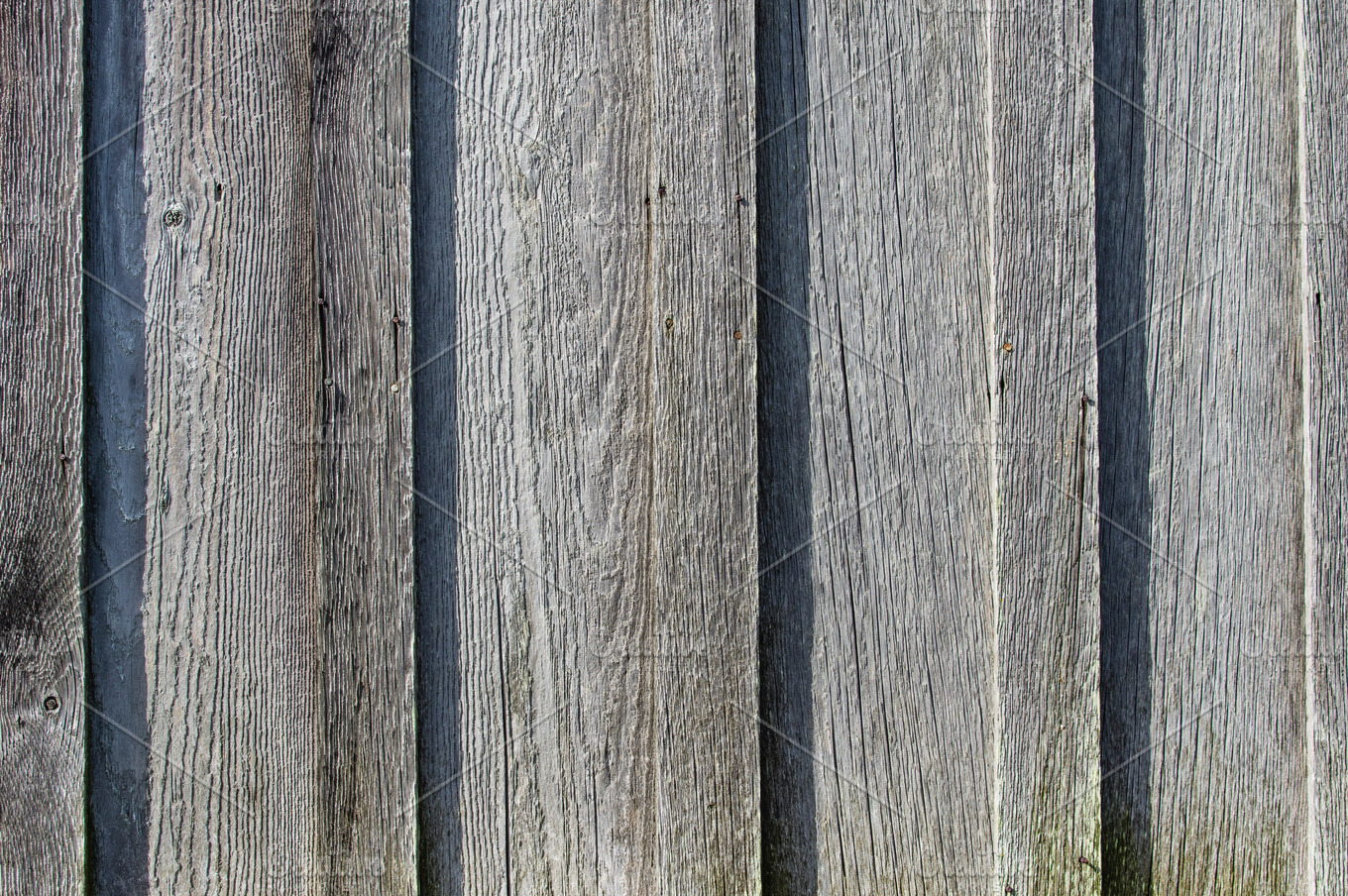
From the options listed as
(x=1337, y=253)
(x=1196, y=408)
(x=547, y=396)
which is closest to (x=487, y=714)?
(x=547, y=396)

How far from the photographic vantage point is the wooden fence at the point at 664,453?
1.42 m

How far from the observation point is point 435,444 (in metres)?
1.46

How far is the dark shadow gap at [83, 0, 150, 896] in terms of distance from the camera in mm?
1420

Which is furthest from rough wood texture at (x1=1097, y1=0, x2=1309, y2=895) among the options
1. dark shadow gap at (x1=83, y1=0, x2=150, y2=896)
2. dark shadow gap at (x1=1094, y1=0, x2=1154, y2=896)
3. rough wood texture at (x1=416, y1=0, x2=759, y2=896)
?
dark shadow gap at (x1=83, y1=0, x2=150, y2=896)

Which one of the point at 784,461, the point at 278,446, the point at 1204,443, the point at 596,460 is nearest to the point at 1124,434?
the point at 1204,443

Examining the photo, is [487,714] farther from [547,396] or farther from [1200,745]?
[1200,745]

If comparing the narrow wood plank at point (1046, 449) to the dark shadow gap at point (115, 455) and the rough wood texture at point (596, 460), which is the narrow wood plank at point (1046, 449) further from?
the dark shadow gap at point (115, 455)

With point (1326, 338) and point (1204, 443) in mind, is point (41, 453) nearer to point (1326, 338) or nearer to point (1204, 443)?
point (1204, 443)

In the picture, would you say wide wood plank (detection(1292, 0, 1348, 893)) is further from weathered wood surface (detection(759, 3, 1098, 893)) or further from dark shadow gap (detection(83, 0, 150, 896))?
dark shadow gap (detection(83, 0, 150, 896))

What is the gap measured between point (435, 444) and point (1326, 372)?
1.57 metres

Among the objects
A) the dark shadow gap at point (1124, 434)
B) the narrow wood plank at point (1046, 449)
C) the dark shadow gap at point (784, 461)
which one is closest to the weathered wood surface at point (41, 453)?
the dark shadow gap at point (784, 461)

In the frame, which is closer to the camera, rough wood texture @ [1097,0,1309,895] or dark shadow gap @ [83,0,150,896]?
dark shadow gap @ [83,0,150,896]

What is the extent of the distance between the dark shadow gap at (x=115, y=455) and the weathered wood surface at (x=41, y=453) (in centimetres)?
3

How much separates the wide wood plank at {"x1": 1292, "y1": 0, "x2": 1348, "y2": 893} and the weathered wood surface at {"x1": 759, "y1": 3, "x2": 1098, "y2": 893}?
0.44 meters
